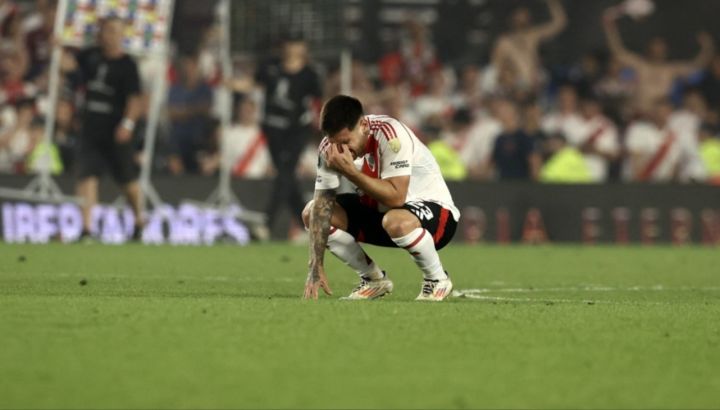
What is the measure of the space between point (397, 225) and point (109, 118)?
10.8 m

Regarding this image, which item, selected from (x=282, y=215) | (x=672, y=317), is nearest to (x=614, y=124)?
(x=282, y=215)

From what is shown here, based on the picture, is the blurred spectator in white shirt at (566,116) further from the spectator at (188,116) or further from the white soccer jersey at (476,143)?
the spectator at (188,116)

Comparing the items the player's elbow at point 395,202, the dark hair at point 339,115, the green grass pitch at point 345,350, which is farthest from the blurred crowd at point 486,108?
the dark hair at point 339,115

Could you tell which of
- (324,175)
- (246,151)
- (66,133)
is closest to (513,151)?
(246,151)

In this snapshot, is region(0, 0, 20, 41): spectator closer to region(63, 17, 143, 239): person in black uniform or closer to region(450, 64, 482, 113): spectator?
region(63, 17, 143, 239): person in black uniform

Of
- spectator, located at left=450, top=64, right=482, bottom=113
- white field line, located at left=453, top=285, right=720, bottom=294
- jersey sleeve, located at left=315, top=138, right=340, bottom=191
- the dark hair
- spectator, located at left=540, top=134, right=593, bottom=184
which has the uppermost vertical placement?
the dark hair

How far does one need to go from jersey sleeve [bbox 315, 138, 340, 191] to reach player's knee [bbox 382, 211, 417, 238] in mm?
380

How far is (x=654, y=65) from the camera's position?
76.1ft

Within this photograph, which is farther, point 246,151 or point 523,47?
point 523,47

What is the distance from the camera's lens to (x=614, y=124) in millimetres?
22469

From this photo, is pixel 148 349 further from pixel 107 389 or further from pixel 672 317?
pixel 672 317

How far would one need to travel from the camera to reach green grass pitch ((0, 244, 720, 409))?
18.3 feet

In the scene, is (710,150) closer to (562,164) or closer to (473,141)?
(562,164)

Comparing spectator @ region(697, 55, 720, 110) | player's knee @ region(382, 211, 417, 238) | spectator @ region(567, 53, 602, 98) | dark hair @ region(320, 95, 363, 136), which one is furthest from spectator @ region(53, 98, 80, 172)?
dark hair @ region(320, 95, 363, 136)
